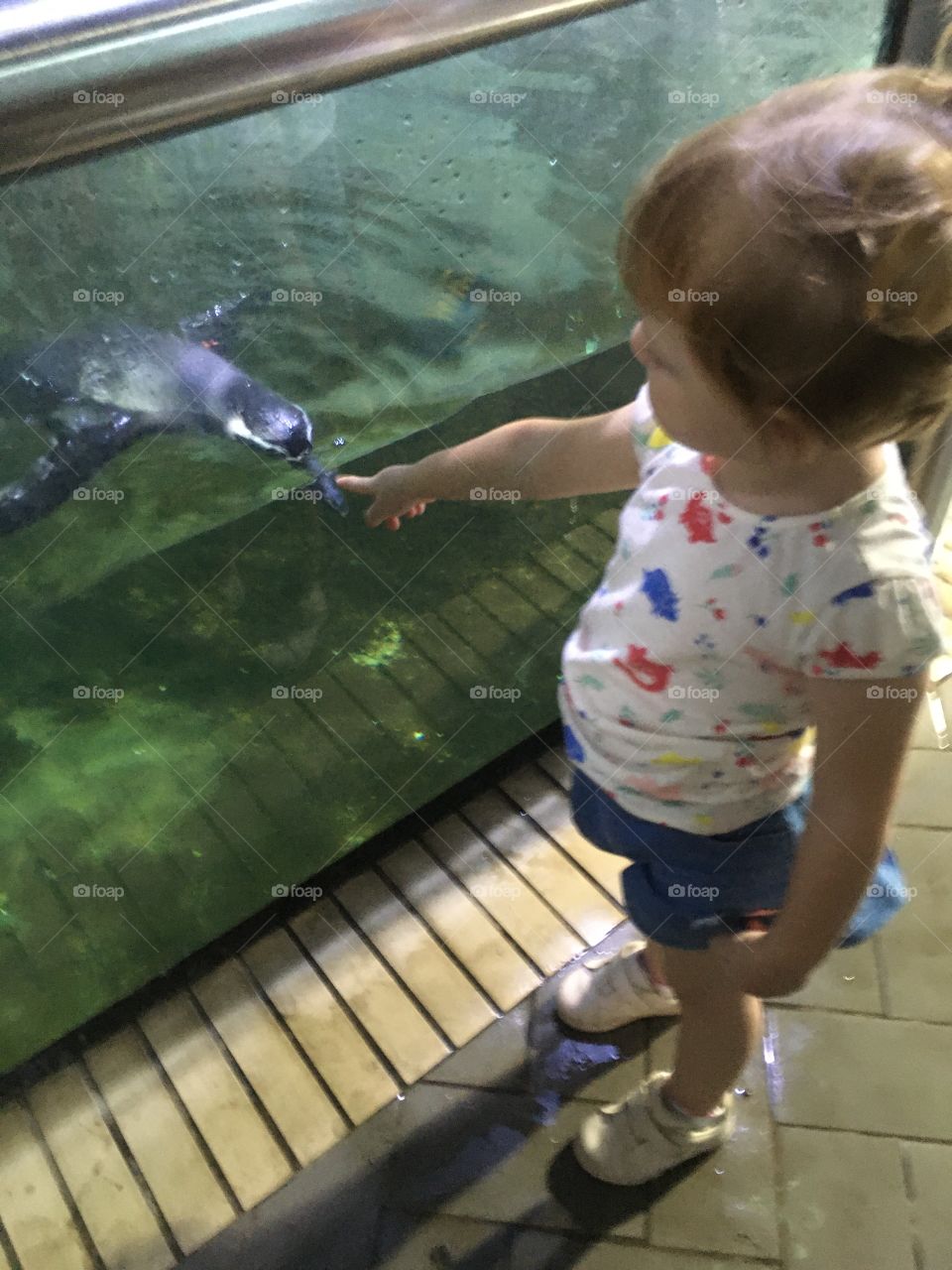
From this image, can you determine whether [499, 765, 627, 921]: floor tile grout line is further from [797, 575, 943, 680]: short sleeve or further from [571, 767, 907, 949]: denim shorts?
[797, 575, 943, 680]: short sleeve

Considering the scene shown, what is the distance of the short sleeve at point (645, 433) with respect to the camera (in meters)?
0.72

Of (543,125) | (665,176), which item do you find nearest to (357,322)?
(543,125)

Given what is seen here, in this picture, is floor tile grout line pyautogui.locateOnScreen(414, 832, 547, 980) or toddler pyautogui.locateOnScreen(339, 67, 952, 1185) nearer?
toddler pyautogui.locateOnScreen(339, 67, 952, 1185)

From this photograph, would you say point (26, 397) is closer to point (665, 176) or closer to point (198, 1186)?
point (665, 176)

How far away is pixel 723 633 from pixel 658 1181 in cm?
68

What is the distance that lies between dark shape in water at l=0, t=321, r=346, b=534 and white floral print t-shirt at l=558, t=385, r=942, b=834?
0.39 meters

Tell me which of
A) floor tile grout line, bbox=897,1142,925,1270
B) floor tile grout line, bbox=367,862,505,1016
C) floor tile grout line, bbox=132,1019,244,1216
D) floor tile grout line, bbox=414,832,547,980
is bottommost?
floor tile grout line, bbox=132,1019,244,1216

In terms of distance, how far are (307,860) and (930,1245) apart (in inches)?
32.4

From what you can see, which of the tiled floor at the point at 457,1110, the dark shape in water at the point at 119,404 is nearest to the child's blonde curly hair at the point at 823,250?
the dark shape in water at the point at 119,404

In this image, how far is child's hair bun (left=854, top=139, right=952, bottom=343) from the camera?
0.46 metres

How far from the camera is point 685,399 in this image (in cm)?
56

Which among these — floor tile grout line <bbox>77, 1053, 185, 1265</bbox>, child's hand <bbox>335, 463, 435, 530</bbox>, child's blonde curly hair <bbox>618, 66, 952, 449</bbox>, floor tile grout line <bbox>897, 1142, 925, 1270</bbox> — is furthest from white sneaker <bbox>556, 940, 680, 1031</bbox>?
child's blonde curly hair <bbox>618, 66, 952, 449</bbox>

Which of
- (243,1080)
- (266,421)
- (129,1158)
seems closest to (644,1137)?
(243,1080)

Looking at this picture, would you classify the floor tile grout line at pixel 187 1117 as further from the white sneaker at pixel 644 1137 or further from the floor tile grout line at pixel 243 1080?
the white sneaker at pixel 644 1137
